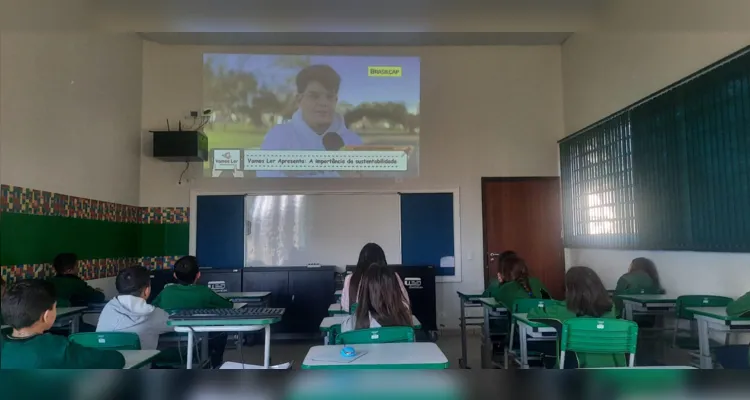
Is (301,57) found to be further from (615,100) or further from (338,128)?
(615,100)

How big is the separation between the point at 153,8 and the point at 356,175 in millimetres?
3087

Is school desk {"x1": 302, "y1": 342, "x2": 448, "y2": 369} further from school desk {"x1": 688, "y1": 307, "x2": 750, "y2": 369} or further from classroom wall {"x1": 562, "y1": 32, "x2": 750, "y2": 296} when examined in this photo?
classroom wall {"x1": 562, "y1": 32, "x2": 750, "y2": 296}

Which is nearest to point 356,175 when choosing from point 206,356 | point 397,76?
point 397,76

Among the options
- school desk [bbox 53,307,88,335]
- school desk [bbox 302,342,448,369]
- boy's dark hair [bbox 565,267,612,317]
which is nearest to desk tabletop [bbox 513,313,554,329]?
boy's dark hair [bbox 565,267,612,317]

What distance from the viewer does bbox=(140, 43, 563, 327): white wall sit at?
6082 mm

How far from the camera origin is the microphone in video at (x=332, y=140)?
5.39m

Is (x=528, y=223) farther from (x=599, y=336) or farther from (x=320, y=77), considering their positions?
(x=599, y=336)

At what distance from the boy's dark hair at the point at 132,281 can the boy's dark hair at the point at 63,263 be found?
152 cm

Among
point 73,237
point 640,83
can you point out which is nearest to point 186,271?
point 73,237

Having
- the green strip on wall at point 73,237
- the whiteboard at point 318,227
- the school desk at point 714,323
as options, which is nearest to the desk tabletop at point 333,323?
the school desk at point 714,323

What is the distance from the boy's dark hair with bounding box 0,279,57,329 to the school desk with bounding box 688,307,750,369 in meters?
2.99

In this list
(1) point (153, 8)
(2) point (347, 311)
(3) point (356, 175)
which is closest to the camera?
(2) point (347, 311)

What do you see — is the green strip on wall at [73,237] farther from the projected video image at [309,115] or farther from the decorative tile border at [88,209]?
the projected video image at [309,115]

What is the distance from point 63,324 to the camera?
348 centimetres
